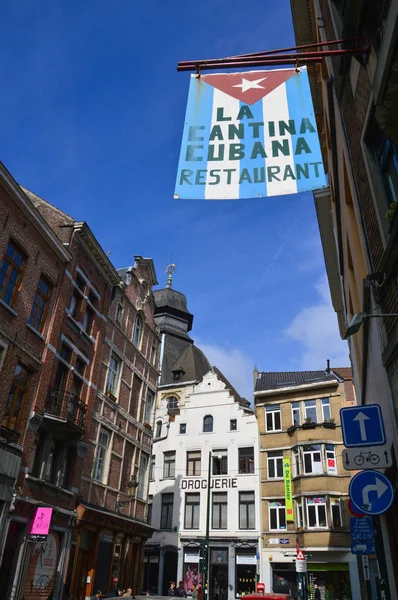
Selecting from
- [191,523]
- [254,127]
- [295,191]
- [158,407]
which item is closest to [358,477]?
[295,191]

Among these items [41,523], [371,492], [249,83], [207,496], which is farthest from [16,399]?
[207,496]

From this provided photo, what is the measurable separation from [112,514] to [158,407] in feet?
87.9

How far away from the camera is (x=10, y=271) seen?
16.3 m

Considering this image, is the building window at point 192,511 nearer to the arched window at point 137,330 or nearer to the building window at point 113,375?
the arched window at point 137,330

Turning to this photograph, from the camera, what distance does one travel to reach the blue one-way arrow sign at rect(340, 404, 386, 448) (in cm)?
651

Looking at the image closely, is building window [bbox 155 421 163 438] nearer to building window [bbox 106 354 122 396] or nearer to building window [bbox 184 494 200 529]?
building window [bbox 184 494 200 529]

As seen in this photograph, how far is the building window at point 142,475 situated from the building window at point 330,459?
451 inches

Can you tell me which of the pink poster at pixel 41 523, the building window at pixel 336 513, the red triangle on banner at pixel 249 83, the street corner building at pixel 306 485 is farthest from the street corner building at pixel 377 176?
the street corner building at pixel 306 485

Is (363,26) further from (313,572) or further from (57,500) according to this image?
(313,572)

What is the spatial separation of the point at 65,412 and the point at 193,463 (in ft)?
63.0

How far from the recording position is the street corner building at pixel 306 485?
91.4 ft

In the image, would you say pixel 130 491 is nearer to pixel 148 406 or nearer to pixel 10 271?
pixel 148 406

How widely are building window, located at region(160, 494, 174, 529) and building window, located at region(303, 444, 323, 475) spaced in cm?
1055

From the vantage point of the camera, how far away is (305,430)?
104ft
